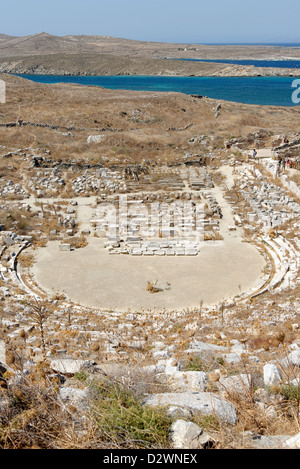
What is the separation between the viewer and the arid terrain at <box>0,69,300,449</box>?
458 centimetres

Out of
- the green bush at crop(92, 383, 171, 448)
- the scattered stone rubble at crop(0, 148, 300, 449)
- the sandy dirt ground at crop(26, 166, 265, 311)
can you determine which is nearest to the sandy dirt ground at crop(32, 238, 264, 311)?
the sandy dirt ground at crop(26, 166, 265, 311)

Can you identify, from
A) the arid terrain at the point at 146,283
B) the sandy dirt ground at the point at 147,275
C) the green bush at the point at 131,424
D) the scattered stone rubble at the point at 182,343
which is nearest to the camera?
the green bush at the point at 131,424

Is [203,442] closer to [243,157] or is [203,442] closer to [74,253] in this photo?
[74,253]

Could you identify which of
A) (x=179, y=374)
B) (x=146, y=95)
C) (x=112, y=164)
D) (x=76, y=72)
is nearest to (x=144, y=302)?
(x=179, y=374)

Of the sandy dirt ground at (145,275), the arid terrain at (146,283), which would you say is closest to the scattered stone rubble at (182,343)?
the arid terrain at (146,283)

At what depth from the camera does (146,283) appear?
1347 cm

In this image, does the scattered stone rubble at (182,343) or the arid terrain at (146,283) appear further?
the scattered stone rubble at (182,343)

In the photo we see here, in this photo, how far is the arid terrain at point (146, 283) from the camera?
458 centimetres

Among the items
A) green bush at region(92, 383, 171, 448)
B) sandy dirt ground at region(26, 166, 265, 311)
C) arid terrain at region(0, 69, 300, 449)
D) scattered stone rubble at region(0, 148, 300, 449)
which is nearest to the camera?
green bush at region(92, 383, 171, 448)

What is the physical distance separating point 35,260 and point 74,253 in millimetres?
1574

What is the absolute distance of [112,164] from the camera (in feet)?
88.0

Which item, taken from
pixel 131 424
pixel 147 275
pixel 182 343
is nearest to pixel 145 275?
pixel 147 275

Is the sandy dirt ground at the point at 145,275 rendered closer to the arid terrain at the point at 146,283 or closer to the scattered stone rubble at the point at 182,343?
the arid terrain at the point at 146,283

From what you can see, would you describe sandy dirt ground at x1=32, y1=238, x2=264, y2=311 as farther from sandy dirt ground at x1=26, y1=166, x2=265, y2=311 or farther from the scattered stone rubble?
the scattered stone rubble
